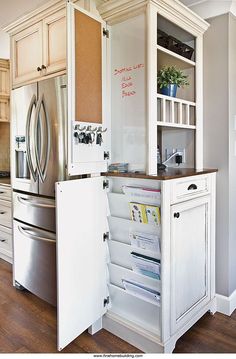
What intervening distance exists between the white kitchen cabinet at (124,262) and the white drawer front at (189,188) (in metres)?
0.02

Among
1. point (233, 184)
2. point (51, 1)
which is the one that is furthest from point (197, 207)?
point (51, 1)

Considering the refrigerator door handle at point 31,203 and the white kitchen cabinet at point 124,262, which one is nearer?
the white kitchen cabinet at point 124,262

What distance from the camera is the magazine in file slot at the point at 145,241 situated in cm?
171

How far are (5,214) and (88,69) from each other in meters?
2.11

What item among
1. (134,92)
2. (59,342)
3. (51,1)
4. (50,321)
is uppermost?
(51,1)

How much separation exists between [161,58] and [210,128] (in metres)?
0.67

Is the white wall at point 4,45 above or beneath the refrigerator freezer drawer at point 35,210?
above

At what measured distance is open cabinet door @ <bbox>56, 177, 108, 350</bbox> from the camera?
5.28 feet

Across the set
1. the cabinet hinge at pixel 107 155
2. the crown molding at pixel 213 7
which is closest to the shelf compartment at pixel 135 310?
the cabinet hinge at pixel 107 155

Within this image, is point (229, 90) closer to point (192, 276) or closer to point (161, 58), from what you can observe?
point (161, 58)

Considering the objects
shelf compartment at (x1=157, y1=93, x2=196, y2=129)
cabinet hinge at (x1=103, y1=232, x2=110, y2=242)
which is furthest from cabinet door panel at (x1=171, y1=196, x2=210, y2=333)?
shelf compartment at (x1=157, y1=93, x2=196, y2=129)

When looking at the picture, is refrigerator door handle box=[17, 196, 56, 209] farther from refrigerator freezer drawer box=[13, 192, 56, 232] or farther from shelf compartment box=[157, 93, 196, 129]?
shelf compartment box=[157, 93, 196, 129]

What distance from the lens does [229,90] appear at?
83.4 inches

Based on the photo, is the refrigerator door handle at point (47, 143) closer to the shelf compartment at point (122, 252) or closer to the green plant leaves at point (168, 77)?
the shelf compartment at point (122, 252)
